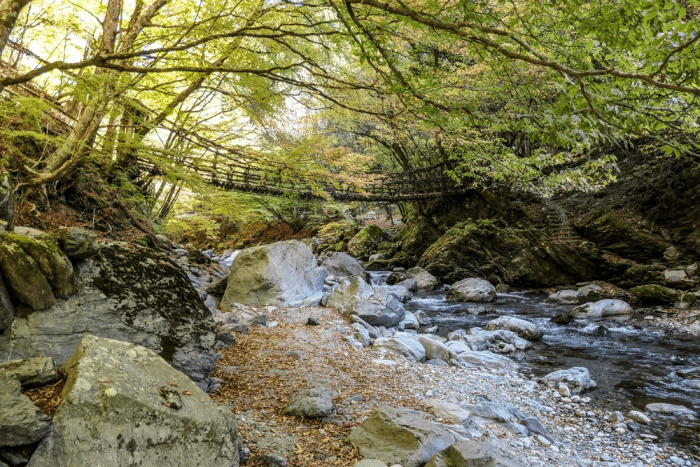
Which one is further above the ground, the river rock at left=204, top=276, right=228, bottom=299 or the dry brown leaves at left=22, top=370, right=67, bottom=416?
the dry brown leaves at left=22, top=370, right=67, bottom=416

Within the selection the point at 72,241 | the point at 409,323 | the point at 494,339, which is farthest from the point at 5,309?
the point at 494,339

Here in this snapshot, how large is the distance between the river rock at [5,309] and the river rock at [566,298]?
35.0 feet

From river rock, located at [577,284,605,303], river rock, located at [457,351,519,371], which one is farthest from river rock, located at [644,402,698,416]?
river rock, located at [577,284,605,303]

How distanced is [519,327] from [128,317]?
6.60 m

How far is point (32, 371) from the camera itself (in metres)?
1.83

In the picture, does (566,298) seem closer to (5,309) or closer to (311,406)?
(311,406)

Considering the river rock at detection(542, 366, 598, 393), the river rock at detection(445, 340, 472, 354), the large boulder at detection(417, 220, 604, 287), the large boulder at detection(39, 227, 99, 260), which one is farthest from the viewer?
the large boulder at detection(417, 220, 604, 287)

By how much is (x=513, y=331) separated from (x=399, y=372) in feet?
12.0

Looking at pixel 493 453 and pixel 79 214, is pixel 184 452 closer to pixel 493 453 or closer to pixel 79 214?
pixel 493 453

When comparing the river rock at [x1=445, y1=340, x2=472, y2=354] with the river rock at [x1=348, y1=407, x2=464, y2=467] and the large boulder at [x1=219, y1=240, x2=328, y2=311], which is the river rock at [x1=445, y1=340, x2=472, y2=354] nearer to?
the large boulder at [x1=219, y1=240, x2=328, y2=311]

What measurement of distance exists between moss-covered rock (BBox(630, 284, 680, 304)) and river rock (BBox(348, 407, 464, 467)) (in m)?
8.65

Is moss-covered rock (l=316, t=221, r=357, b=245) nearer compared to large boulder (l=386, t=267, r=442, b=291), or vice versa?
large boulder (l=386, t=267, r=442, b=291)

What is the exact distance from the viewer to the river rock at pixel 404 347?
212 inches

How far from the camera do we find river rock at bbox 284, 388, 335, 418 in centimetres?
290
